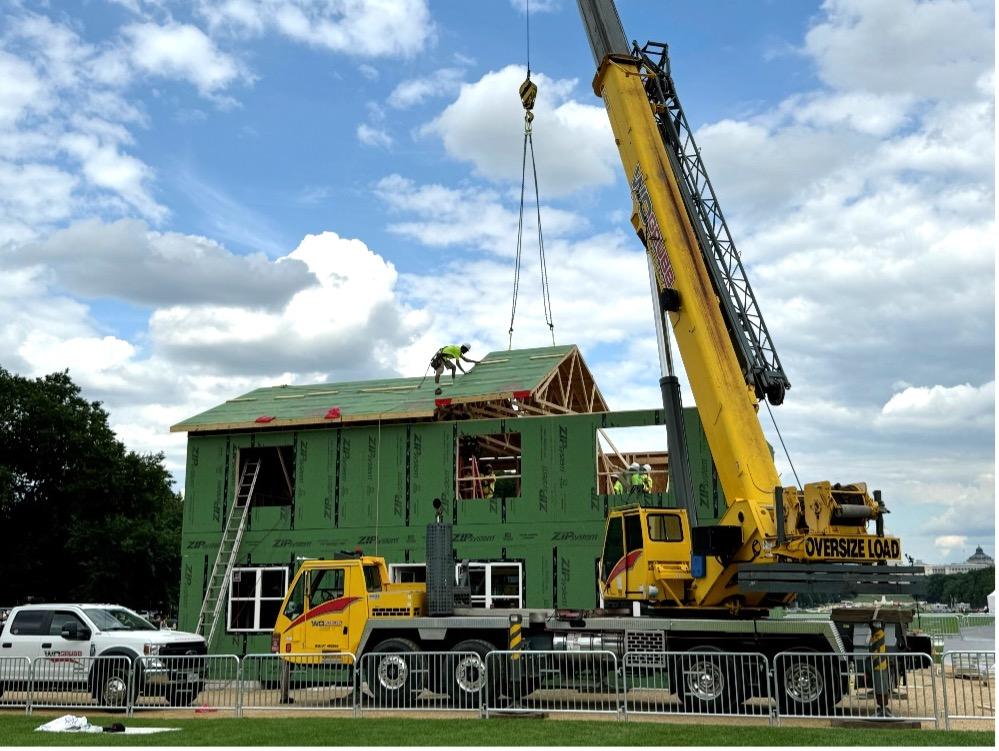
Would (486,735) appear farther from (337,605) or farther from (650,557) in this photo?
(337,605)

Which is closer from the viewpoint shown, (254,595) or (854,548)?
(854,548)

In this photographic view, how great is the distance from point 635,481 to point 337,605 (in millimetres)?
7141

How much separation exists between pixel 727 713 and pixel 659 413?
823cm

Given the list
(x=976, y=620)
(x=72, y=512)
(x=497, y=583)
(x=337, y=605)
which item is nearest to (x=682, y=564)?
(x=337, y=605)

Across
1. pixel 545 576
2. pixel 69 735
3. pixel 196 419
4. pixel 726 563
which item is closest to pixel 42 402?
pixel 196 419

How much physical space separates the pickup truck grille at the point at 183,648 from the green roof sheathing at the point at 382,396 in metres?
7.29

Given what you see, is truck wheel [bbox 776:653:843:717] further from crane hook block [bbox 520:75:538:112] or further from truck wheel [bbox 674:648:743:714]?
crane hook block [bbox 520:75:538:112]

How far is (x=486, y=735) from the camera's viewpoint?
40.6 ft

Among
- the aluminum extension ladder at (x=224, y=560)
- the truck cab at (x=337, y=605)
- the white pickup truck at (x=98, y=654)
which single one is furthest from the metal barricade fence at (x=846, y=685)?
the aluminum extension ladder at (x=224, y=560)

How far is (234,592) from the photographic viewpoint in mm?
24500

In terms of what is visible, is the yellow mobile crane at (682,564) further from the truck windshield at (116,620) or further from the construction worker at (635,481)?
the construction worker at (635,481)

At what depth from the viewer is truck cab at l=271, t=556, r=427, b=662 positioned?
17.5 m

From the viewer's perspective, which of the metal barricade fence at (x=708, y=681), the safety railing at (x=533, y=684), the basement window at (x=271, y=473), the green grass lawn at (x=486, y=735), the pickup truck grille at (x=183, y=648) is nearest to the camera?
the green grass lawn at (x=486, y=735)

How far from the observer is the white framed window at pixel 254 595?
78.4ft
